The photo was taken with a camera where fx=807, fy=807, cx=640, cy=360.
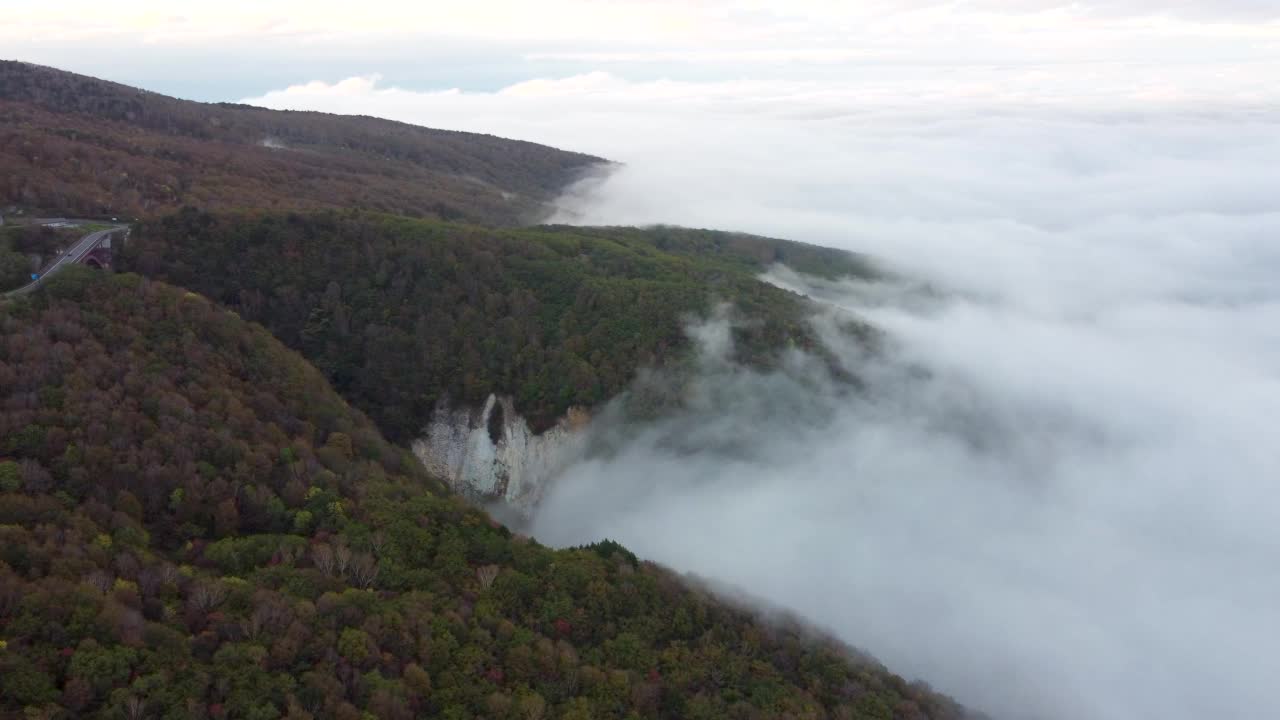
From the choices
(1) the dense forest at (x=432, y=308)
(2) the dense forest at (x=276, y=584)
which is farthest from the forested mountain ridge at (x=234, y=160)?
(2) the dense forest at (x=276, y=584)

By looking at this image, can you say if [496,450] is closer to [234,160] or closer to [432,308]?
[432,308]

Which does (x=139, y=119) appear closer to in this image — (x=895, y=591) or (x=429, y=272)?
(x=429, y=272)

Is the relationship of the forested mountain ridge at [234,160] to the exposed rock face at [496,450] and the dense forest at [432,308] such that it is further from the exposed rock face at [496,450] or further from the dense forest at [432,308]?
the exposed rock face at [496,450]

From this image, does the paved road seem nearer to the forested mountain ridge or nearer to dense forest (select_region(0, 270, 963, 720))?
dense forest (select_region(0, 270, 963, 720))

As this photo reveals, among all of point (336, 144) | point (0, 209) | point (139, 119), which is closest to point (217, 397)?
point (0, 209)

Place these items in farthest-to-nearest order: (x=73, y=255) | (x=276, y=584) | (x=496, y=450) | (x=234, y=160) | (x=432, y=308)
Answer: (x=234, y=160) → (x=432, y=308) → (x=496, y=450) → (x=73, y=255) → (x=276, y=584)

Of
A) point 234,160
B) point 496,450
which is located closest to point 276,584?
point 496,450
